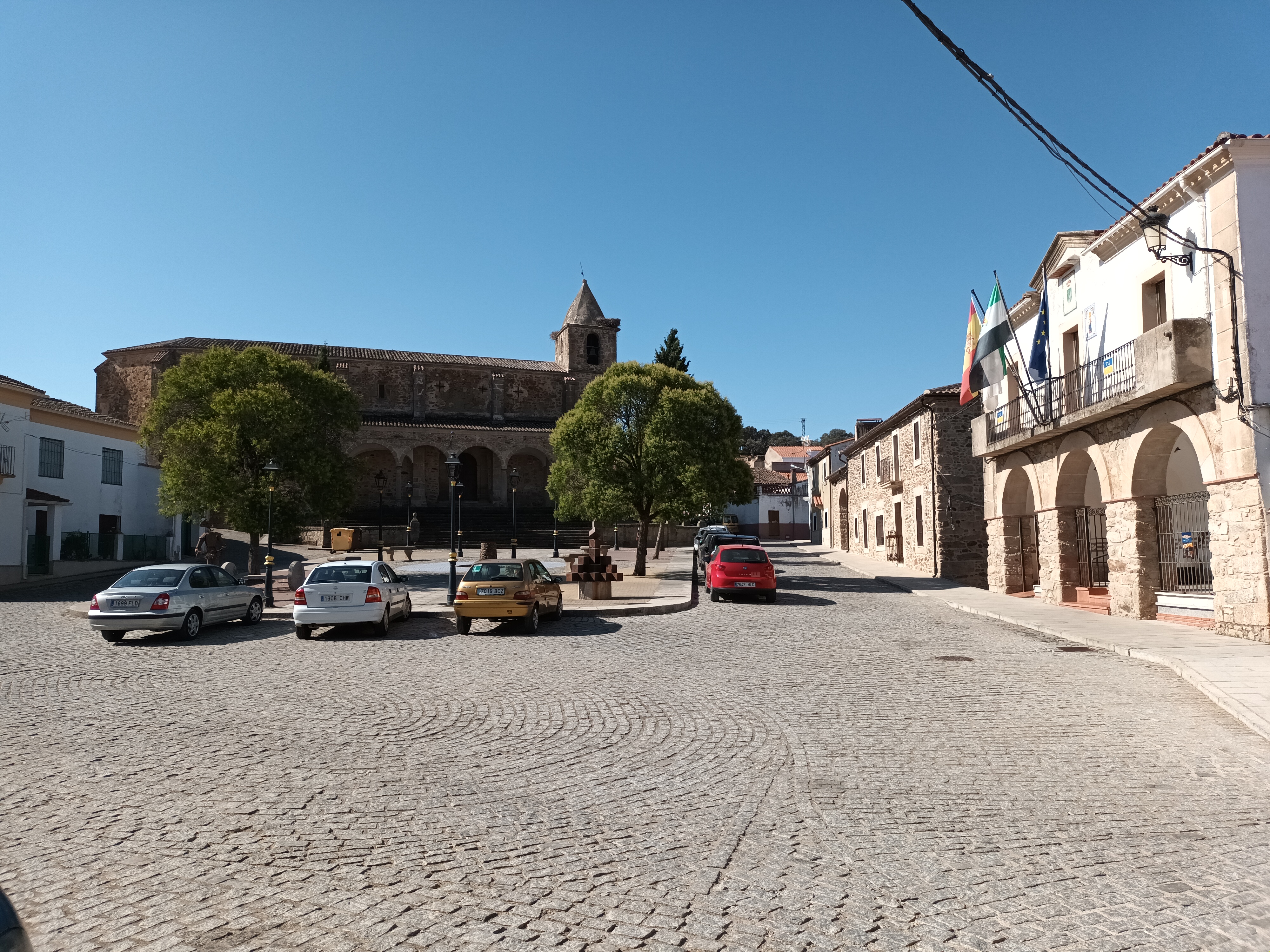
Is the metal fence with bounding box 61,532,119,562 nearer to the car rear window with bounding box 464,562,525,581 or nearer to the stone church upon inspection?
the stone church

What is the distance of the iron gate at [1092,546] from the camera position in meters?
19.4

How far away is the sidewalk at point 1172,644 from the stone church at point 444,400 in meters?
35.9

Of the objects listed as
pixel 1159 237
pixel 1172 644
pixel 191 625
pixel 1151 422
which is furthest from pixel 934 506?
pixel 191 625

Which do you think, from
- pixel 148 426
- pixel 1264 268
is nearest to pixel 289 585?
pixel 148 426

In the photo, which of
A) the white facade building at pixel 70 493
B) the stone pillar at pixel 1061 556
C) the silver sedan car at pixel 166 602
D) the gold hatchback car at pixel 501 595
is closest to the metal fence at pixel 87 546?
the white facade building at pixel 70 493

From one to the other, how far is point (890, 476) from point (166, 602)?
2625 cm

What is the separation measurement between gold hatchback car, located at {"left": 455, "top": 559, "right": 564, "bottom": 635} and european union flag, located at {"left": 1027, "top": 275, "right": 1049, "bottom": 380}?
38.9 feet

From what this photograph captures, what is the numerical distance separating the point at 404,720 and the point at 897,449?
90.4ft

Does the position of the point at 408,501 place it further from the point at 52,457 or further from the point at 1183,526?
the point at 1183,526

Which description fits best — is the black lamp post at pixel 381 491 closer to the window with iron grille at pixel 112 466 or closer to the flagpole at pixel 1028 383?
the window with iron grille at pixel 112 466

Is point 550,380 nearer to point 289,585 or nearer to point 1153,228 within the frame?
point 289,585

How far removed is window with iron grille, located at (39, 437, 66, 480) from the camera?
2928 cm

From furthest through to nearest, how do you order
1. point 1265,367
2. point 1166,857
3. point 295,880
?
point 1265,367, point 1166,857, point 295,880

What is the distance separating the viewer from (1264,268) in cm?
1288
